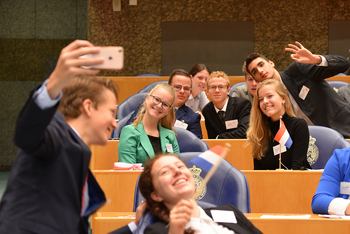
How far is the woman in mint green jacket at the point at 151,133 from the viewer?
2.83 metres

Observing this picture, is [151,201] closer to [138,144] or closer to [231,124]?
[138,144]

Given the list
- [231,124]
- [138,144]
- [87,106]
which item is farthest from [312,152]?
[87,106]

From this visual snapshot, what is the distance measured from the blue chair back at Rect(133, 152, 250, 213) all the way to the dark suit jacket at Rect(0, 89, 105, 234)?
92cm

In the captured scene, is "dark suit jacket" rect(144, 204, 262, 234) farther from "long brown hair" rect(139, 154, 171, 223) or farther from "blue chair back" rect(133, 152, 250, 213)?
"blue chair back" rect(133, 152, 250, 213)

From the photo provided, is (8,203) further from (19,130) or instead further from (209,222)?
(209,222)

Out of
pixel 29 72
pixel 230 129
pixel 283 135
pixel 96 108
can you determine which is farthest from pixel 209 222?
pixel 29 72

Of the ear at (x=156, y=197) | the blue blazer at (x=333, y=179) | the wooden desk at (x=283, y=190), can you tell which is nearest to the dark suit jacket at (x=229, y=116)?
the wooden desk at (x=283, y=190)

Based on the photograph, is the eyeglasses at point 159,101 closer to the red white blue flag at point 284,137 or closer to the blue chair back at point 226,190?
the red white blue flag at point 284,137

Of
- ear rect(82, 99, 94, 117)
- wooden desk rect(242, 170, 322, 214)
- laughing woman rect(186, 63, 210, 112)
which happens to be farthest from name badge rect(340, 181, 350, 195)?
laughing woman rect(186, 63, 210, 112)

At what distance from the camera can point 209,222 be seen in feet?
4.89

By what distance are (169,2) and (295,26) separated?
7.17ft

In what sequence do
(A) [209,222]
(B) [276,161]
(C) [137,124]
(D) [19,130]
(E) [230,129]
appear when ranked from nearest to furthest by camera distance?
(D) [19,130], (A) [209,222], (B) [276,161], (C) [137,124], (E) [230,129]

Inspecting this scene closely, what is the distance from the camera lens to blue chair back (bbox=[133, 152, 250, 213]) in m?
1.95

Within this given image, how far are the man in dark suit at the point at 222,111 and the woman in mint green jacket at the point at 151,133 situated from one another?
1.00m
